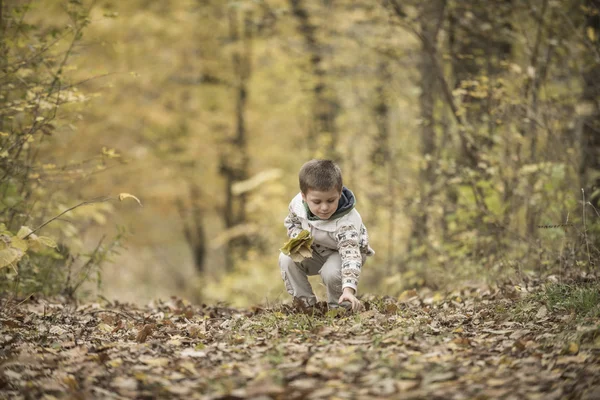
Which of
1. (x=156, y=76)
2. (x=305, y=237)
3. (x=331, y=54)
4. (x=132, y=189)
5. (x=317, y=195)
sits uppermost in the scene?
(x=317, y=195)

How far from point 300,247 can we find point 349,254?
14.3 inches

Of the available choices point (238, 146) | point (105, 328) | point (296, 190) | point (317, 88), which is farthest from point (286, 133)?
point (105, 328)

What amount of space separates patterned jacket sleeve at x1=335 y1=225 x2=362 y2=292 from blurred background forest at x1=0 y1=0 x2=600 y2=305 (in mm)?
1115

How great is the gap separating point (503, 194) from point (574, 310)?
318 cm

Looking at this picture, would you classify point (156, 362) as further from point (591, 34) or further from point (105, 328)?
point (591, 34)

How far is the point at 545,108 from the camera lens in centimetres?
634

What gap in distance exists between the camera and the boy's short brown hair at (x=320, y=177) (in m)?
4.18

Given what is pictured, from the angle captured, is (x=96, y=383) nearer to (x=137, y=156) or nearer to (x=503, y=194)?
(x=503, y=194)

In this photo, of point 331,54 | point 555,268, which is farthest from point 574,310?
point 331,54

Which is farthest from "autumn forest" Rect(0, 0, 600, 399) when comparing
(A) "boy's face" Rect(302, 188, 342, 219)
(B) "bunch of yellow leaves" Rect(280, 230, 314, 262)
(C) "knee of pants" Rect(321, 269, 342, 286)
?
(A) "boy's face" Rect(302, 188, 342, 219)

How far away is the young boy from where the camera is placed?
4.19m

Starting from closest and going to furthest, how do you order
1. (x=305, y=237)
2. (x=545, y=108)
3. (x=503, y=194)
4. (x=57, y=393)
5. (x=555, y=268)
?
(x=57, y=393)
(x=305, y=237)
(x=555, y=268)
(x=545, y=108)
(x=503, y=194)

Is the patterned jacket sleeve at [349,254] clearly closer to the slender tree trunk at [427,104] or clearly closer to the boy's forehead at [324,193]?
the boy's forehead at [324,193]

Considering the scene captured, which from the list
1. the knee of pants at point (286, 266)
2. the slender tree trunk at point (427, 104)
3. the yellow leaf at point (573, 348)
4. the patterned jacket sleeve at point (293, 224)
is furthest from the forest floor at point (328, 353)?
the slender tree trunk at point (427, 104)
